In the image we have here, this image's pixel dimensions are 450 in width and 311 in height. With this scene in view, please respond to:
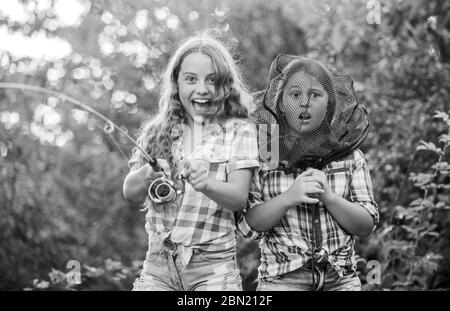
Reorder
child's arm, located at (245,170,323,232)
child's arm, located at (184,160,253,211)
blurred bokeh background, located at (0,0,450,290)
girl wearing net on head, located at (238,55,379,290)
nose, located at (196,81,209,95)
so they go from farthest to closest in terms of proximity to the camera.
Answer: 1. blurred bokeh background, located at (0,0,450,290)
2. nose, located at (196,81,209,95)
3. girl wearing net on head, located at (238,55,379,290)
4. child's arm, located at (245,170,323,232)
5. child's arm, located at (184,160,253,211)

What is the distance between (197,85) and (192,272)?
2.39ft

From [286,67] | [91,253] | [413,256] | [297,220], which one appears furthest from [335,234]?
[91,253]

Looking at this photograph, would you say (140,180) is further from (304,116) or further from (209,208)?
(304,116)

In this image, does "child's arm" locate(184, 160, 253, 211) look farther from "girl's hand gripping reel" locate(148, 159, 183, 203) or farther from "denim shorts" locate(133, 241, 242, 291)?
"denim shorts" locate(133, 241, 242, 291)

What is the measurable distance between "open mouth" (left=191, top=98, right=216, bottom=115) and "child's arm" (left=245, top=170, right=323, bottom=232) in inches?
16.7

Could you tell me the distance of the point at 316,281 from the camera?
8.46ft

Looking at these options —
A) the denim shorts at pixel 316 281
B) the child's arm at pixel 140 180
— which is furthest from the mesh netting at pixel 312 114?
the child's arm at pixel 140 180

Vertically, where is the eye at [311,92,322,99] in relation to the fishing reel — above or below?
above

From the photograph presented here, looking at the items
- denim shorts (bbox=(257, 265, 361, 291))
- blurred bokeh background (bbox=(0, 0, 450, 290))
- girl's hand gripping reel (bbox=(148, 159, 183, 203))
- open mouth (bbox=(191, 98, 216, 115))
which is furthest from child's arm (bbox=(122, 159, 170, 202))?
blurred bokeh background (bbox=(0, 0, 450, 290))

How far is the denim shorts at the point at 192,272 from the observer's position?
100 inches

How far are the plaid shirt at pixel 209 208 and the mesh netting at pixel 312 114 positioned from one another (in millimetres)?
144

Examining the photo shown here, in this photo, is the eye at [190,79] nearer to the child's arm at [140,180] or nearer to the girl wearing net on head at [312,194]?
the girl wearing net on head at [312,194]

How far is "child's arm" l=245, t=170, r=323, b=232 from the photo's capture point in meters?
2.47

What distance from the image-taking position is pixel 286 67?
2.66m
